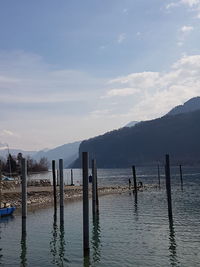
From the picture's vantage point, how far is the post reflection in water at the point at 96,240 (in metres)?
20.3

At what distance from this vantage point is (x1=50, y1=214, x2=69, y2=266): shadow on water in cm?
1959

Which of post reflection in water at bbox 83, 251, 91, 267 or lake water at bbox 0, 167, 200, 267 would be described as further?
lake water at bbox 0, 167, 200, 267

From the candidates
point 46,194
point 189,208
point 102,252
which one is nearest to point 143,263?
point 102,252

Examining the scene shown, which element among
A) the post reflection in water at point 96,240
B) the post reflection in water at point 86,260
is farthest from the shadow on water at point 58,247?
the post reflection in water at point 96,240

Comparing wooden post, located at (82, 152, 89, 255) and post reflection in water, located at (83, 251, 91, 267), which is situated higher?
wooden post, located at (82, 152, 89, 255)

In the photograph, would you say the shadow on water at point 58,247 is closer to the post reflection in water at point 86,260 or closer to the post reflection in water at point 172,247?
the post reflection in water at point 86,260

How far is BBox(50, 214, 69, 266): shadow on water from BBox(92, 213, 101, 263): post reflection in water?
5.36 feet

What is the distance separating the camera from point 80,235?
83.9 feet

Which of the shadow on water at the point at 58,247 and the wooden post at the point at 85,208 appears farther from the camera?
the shadow on water at the point at 58,247

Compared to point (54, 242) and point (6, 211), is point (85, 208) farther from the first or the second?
point (6, 211)

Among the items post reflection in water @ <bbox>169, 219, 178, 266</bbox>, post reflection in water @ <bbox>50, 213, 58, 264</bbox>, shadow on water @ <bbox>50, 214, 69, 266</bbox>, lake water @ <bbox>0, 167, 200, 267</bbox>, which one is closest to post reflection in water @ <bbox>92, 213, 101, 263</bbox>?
lake water @ <bbox>0, 167, 200, 267</bbox>

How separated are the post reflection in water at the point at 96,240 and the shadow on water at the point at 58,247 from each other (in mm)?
1633

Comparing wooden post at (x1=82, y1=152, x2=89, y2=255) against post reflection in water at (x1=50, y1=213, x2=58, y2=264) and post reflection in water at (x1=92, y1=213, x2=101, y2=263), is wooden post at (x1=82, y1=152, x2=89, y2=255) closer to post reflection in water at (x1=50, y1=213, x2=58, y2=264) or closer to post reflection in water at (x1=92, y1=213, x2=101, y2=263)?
post reflection in water at (x1=92, y1=213, x2=101, y2=263)

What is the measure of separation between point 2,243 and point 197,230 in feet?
42.1
